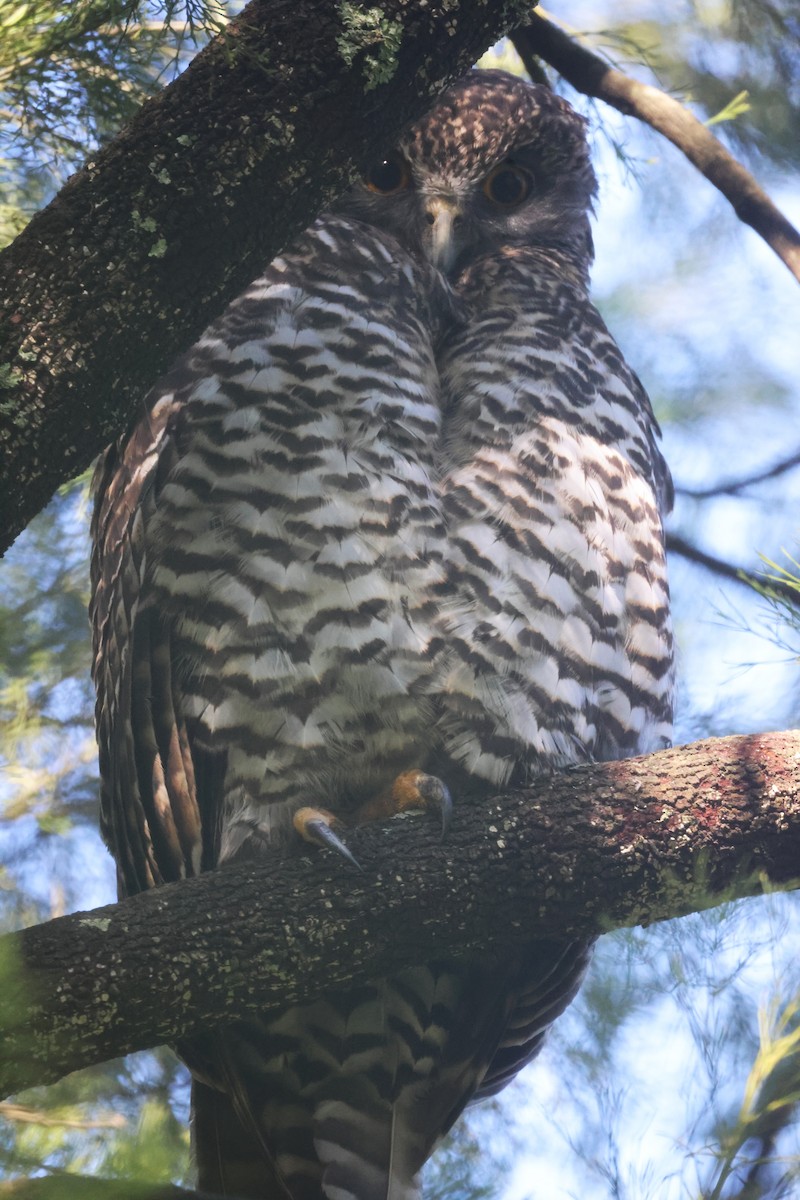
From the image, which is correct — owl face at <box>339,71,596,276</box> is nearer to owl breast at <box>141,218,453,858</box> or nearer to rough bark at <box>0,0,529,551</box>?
owl breast at <box>141,218,453,858</box>

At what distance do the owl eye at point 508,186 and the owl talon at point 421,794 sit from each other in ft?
6.50

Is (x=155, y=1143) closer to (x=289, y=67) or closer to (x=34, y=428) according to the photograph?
(x=34, y=428)

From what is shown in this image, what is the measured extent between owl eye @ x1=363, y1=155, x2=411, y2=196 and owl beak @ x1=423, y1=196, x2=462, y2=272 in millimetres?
108

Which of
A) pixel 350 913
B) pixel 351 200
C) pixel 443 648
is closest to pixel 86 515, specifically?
pixel 351 200

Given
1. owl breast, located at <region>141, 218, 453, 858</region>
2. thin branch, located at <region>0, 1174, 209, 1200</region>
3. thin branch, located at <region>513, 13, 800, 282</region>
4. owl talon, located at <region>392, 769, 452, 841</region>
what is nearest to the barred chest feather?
owl breast, located at <region>141, 218, 453, 858</region>

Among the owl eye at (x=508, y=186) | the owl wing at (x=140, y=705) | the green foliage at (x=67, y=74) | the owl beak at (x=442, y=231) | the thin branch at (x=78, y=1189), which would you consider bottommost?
the thin branch at (x=78, y=1189)

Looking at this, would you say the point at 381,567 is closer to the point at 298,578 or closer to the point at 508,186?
the point at 298,578

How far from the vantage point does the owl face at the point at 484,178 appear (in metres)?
3.56

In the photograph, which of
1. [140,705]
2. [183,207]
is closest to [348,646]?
[140,705]

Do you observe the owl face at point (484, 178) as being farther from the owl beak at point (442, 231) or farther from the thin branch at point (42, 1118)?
the thin branch at point (42, 1118)

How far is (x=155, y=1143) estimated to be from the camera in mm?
1594

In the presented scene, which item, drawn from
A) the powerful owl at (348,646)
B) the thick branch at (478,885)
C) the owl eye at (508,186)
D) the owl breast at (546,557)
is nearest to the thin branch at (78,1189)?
the thick branch at (478,885)

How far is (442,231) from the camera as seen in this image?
139 inches

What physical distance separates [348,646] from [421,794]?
13.2 inches
